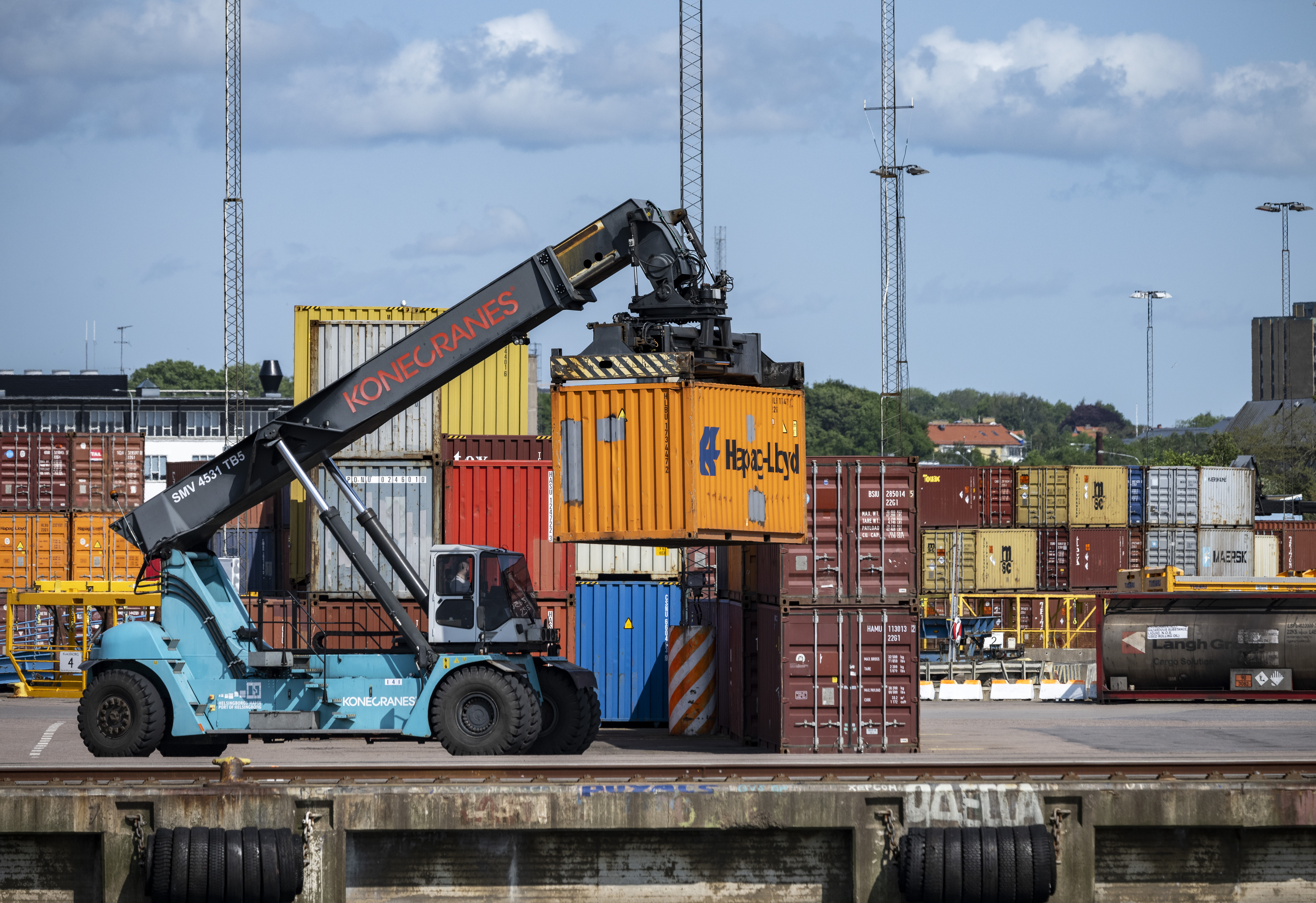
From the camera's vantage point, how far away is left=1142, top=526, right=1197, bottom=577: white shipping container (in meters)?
54.1

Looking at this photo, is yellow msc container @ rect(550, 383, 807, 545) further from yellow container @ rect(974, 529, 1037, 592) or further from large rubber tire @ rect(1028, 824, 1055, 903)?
yellow container @ rect(974, 529, 1037, 592)

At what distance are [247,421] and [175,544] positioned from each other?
81.0 meters

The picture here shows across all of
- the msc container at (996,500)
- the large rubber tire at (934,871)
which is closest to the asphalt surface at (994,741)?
the large rubber tire at (934,871)

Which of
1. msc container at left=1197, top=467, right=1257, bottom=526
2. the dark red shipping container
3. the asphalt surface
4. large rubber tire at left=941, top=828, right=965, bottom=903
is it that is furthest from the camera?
msc container at left=1197, top=467, right=1257, bottom=526

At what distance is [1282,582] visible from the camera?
102 feet

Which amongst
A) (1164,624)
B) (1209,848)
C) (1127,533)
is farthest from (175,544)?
(1127,533)

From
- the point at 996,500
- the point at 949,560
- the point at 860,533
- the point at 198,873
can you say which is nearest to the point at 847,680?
the point at 860,533

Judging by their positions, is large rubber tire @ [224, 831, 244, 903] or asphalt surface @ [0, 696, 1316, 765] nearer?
large rubber tire @ [224, 831, 244, 903]

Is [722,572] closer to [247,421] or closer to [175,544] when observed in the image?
[175,544]

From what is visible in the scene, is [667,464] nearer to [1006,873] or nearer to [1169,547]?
[1006,873]

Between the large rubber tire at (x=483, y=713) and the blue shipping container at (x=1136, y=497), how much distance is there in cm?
4080

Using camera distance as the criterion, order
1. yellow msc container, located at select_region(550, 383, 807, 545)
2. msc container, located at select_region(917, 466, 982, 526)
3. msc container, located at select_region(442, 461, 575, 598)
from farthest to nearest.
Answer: msc container, located at select_region(917, 466, 982, 526) < msc container, located at select_region(442, 461, 575, 598) < yellow msc container, located at select_region(550, 383, 807, 545)

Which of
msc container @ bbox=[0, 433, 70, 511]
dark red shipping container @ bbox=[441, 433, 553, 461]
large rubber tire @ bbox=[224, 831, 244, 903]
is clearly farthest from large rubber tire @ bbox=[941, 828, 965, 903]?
msc container @ bbox=[0, 433, 70, 511]

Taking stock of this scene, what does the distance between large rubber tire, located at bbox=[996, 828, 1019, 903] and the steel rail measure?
25.2 inches
